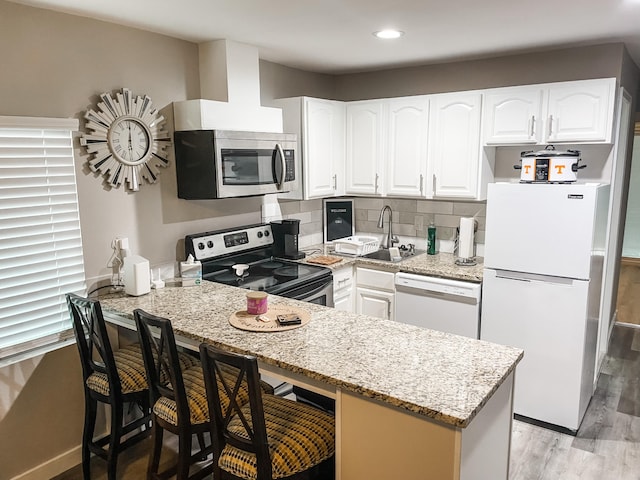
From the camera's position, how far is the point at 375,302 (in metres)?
3.86

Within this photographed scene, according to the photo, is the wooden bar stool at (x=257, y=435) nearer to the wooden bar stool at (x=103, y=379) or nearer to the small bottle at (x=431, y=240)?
the wooden bar stool at (x=103, y=379)

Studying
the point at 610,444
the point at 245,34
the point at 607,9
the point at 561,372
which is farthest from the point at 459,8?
the point at 610,444

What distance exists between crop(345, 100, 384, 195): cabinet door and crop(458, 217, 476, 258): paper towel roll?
742mm

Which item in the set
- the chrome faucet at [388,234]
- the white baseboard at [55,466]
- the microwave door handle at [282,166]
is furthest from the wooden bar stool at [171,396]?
the chrome faucet at [388,234]

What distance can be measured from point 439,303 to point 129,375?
211 centimetres

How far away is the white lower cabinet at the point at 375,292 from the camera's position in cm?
374

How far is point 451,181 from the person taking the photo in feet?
12.1

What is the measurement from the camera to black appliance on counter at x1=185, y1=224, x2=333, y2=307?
3.14m

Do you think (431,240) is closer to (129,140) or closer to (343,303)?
(343,303)

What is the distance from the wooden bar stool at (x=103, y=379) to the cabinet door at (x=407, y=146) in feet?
7.85

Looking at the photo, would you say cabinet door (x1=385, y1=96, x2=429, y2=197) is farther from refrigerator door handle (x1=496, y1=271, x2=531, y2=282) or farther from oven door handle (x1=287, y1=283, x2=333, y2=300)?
oven door handle (x1=287, y1=283, x2=333, y2=300)

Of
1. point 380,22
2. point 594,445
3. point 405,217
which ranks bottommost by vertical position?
point 594,445

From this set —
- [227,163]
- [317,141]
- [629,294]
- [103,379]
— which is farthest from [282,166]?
[629,294]

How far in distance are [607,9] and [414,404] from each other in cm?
222
